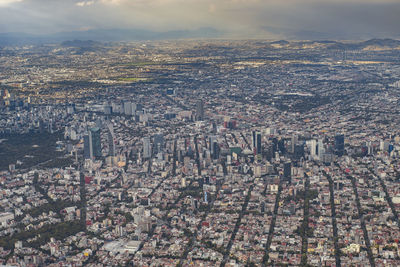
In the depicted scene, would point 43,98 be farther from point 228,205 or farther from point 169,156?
point 228,205

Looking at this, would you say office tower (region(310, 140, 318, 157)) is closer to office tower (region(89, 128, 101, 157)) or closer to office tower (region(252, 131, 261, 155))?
office tower (region(252, 131, 261, 155))

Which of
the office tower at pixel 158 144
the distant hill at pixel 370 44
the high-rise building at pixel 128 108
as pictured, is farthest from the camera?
the distant hill at pixel 370 44

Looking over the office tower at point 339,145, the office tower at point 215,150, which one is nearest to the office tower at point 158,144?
the office tower at point 215,150

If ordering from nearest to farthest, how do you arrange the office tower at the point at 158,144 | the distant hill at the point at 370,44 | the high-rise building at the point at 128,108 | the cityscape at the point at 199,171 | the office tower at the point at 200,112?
the cityscape at the point at 199,171 < the office tower at the point at 158,144 < the office tower at the point at 200,112 < the high-rise building at the point at 128,108 < the distant hill at the point at 370,44

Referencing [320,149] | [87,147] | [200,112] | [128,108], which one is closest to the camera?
[320,149]

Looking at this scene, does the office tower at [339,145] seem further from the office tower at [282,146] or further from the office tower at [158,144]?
the office tower at [158,144]

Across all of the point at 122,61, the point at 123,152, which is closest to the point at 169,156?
the point at 123,152

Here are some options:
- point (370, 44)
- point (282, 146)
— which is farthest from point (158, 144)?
point (370, 44)

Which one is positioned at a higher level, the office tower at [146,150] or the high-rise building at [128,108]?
the high-rise building at [128,108]

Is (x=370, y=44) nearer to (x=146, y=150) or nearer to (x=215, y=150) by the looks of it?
(x=215, y=150)
